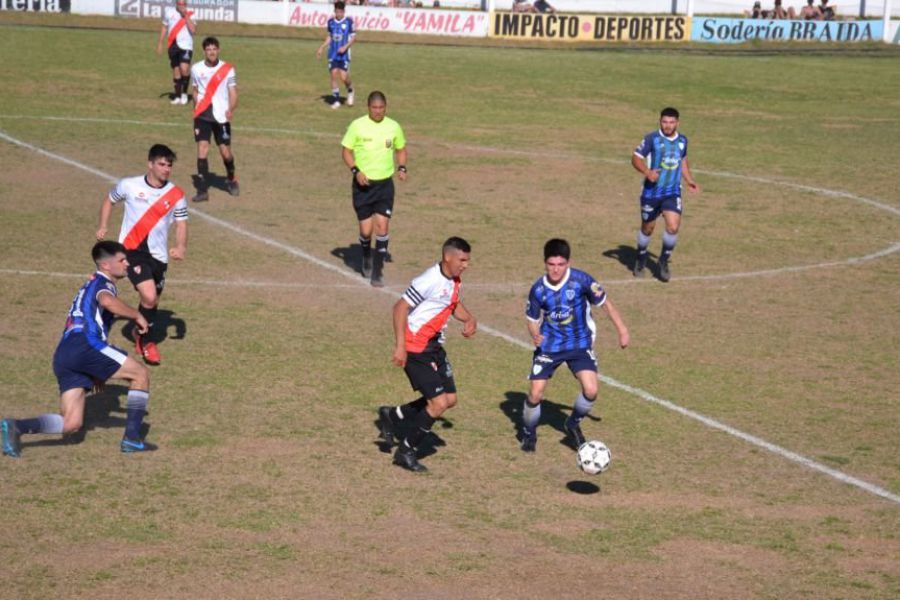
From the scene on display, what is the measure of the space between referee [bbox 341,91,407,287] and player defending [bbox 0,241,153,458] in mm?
7226

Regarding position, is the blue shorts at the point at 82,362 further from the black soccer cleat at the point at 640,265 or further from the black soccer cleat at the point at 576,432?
the black soccer cleat at the point at 640,265

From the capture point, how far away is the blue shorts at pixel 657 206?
68.2ft

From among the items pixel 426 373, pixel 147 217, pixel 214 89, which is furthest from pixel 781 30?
pixel 426 373

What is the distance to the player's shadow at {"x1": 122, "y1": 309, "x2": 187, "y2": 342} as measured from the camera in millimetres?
17281

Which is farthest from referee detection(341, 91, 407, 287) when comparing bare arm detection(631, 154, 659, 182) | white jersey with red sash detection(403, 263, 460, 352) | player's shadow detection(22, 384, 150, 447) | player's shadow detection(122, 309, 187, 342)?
white jersey with red sash detection(403, 263, 460, 352)

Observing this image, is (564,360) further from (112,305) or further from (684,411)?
(112,305)

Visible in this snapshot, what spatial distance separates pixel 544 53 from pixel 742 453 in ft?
140

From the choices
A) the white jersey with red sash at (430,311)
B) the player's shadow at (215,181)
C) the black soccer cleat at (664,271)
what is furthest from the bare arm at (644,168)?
the player's shadow at (215,181)

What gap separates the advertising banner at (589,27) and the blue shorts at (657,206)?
4034 cm

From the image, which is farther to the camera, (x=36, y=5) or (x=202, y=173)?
(x=36, y=5)

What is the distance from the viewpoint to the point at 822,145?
34.8 meters

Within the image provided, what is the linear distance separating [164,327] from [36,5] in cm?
4253

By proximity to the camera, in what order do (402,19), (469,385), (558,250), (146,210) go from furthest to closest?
(402,19), (146,210), (469,385), (558,250)

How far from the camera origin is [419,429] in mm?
13094
